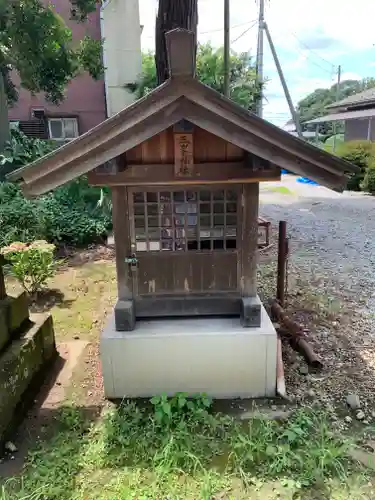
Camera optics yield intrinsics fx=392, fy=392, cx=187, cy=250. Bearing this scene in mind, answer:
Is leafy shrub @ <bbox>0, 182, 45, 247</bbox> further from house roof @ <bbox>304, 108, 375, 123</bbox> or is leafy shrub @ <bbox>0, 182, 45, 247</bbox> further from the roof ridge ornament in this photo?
house roof @ <bbox>304, 108, 375, 123</bbox>

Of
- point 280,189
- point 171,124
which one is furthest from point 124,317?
point 280,189

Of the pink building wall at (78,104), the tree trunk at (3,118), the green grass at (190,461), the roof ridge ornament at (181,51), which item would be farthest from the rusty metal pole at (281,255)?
the pink building wall at (78,104)

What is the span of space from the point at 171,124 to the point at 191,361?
215 cm

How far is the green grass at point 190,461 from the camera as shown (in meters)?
2.66

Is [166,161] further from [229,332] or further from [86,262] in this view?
[86,262]

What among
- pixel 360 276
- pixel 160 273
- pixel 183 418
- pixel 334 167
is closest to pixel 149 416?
pixel 183 418

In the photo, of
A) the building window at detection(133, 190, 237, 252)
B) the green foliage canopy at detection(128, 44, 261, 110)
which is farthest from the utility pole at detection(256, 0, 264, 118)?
the building window at detection(133, 190, 237, 252)

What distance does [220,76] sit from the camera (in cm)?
1634

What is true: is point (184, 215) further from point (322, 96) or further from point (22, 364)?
point (322, 96)

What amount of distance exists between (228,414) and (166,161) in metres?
2.34

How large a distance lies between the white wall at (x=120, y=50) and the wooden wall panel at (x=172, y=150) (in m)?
14.1

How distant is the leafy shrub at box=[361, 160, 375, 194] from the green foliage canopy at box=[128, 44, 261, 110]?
5637 millimetres

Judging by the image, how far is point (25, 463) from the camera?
9.69 feet

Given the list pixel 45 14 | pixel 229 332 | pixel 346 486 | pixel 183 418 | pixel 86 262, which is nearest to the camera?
pixel 346 486
